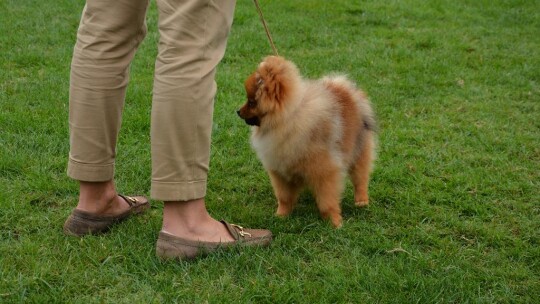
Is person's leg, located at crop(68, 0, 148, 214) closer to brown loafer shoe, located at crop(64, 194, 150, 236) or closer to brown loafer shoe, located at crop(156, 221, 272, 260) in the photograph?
brown loafer shoe, located at crop(64, 194, 150, 236)

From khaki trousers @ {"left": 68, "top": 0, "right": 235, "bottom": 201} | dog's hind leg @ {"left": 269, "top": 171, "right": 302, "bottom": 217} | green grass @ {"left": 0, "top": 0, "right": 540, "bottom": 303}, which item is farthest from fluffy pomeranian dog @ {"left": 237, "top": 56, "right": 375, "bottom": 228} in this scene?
khaki trousers @ {"left": 68, "top": 0, "right": 235, "bottom": 201}

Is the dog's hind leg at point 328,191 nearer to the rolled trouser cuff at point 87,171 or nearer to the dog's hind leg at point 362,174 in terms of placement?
the dog's hind leg at point 362,174

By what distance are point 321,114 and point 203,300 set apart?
3.71ft

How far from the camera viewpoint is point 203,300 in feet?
7.04

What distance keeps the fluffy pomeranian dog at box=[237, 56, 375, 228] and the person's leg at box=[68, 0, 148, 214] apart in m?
0.59

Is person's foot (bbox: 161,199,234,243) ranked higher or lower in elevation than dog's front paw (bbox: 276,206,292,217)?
higher

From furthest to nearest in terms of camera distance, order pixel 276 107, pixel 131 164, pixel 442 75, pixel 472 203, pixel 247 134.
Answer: pixel 442 75 → pixel 247 134 → pixel 131 164 → pixel 472 203 → pixel 276 107

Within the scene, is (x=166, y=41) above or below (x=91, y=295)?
above

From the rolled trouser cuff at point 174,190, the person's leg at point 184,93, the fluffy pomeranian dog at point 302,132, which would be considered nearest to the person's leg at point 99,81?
the person's leg at point 184,93

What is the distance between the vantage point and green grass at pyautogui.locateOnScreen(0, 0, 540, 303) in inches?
90.0

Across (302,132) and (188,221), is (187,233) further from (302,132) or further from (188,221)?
(302,132)

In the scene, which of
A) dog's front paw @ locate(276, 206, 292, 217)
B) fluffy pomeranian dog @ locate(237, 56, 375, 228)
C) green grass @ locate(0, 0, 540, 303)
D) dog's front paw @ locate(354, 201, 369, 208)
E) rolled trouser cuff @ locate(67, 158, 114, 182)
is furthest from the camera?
dog's front paw @ locate(354, 201, 369, 208)

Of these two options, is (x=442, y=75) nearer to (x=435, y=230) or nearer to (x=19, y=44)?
(x=435, y=230)

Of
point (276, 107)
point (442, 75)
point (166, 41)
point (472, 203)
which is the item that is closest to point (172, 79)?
point (166, 41)
